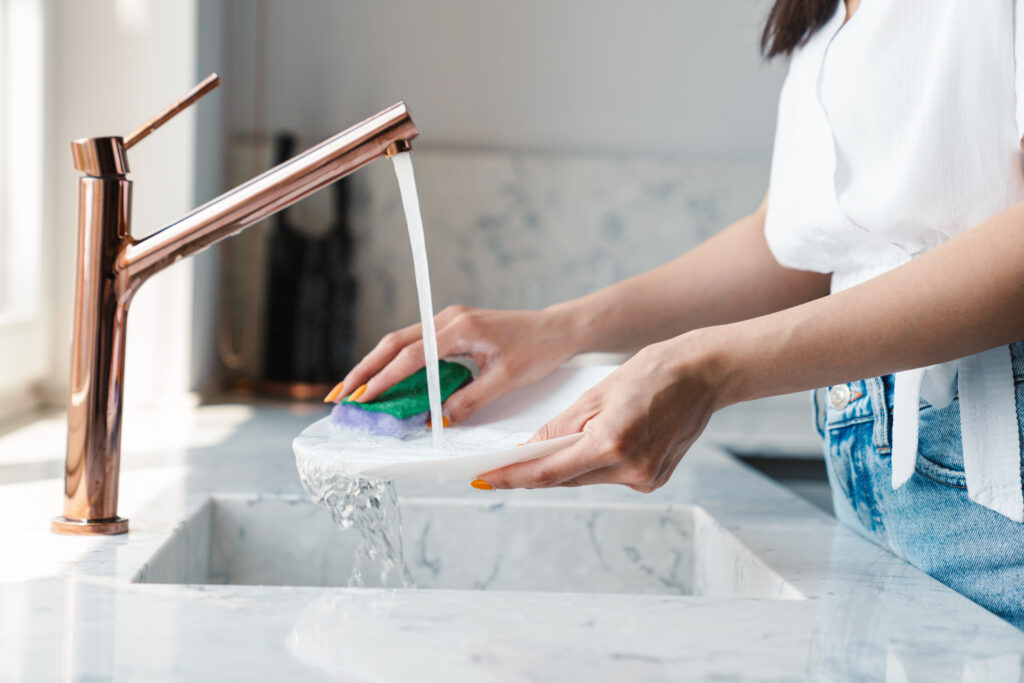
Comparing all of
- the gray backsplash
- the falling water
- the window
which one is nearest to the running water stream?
the falling water

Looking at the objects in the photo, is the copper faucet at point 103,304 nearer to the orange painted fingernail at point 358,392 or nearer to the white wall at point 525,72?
the orange painted fingernail at point 358,392

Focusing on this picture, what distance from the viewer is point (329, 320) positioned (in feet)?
5.22

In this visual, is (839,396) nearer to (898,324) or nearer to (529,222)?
(898,324)

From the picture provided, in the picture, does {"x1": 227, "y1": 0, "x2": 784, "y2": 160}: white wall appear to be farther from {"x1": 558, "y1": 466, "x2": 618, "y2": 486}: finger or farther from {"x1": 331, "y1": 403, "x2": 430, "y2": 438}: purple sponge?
{"x1": 558, "y1": 466, "x2": 618, "y2": 486}: finger

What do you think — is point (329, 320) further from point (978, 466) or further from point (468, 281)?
point (978, 466)

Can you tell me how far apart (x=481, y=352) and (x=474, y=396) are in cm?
4

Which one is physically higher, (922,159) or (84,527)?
(922,159)

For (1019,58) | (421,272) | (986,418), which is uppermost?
(1019,58)

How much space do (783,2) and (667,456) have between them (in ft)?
1.50

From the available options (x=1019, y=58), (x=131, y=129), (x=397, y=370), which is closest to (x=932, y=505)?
(x=1019, y=58)

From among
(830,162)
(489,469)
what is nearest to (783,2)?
(830,162)

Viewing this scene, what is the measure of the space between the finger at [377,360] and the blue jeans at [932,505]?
A: 334 mm

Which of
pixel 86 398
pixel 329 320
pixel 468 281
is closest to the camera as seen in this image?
pixel 86 398

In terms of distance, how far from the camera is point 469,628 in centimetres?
51
